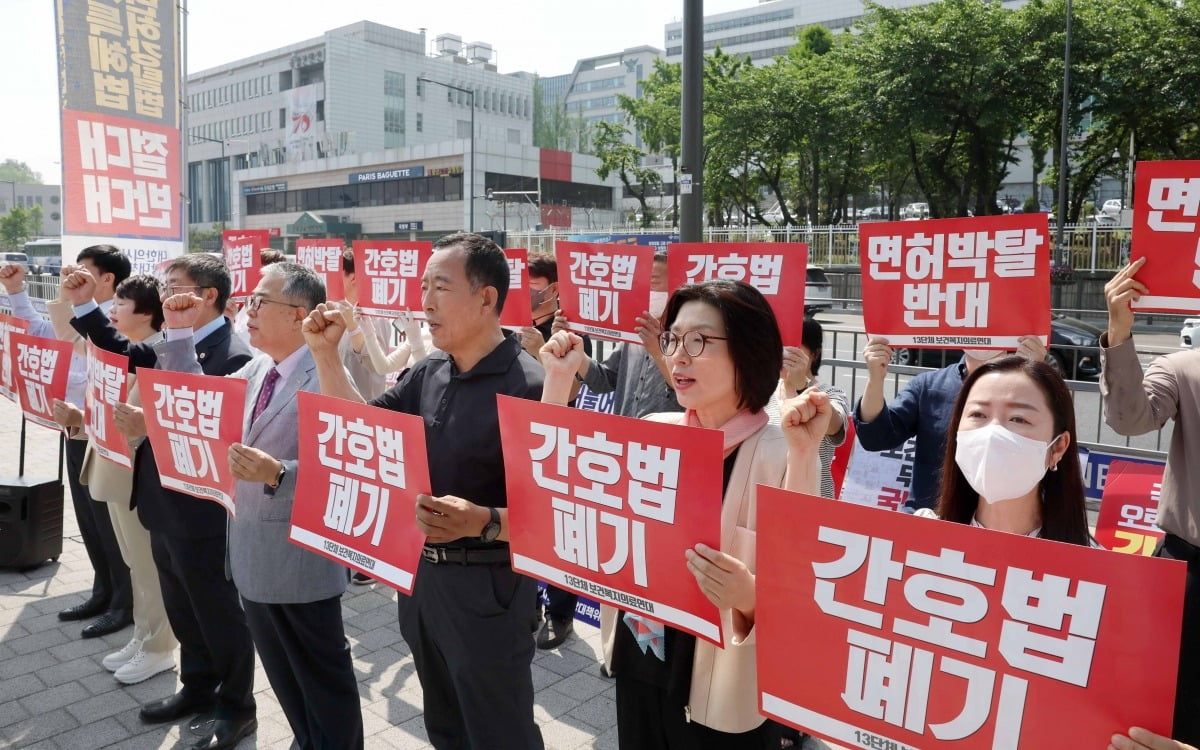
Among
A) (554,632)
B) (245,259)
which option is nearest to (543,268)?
(554,632)

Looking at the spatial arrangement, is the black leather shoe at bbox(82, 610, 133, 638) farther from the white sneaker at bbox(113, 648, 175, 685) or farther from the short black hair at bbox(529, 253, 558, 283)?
the short black hair at bbox(529, 253, 558, 283)

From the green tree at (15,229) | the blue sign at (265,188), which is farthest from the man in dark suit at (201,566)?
the green tree at (15,229)


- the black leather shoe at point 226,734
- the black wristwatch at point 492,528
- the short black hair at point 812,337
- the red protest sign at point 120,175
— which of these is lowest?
the black leather shoe at point 226,734

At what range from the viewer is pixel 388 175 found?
56.5 metres

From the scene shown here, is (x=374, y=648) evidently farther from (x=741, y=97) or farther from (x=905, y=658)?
(x=741, y=97)

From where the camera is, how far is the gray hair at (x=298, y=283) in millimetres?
3367

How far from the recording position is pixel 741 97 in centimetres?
3438

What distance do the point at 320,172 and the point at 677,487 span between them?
63.1m

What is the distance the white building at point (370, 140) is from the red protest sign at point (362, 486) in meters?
47.7

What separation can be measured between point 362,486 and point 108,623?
9.89 ft

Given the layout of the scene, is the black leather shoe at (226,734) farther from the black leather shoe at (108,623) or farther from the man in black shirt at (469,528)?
the black leather shoe at (108,623)

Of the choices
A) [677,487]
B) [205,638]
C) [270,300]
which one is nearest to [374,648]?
[205,638]

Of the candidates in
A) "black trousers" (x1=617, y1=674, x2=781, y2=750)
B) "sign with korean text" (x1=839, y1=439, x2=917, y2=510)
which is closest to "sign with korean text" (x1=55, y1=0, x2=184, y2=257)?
"sign with korean text" (x1=839, y1=439, x2=917, y2=510)

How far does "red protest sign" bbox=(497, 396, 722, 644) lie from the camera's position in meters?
2.06
